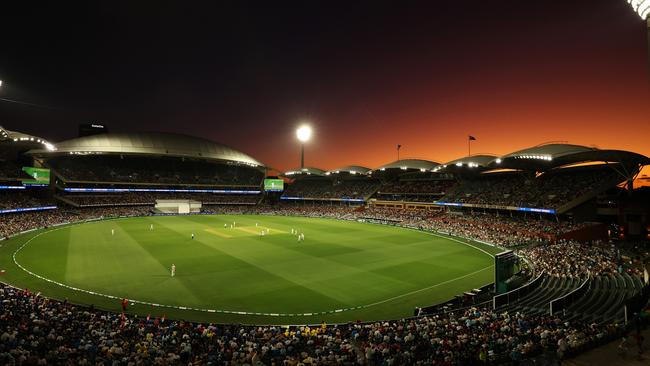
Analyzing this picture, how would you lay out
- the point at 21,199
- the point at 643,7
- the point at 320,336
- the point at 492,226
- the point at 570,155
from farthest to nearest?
the point at 21,199 → the point at 492,226 → the point at 570,155 → the point at 320,336 → the point at 643,7

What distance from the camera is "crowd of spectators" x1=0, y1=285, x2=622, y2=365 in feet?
35.4

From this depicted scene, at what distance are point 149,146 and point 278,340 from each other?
256 ft

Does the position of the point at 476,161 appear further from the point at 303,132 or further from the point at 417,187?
the point at 303,132

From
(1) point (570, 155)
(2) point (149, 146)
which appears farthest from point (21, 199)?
(1) point (570, 155)

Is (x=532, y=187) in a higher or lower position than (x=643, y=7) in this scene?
lower

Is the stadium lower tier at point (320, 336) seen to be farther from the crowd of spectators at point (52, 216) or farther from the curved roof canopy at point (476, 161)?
the curved roof canopy at point (476, 161)

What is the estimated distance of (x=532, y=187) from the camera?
2044 inches

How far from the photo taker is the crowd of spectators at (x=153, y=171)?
7625 centimetres

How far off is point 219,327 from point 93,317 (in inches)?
225

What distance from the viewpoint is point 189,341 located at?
42.5 ft

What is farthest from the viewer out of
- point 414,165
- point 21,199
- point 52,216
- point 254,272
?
point 414,165

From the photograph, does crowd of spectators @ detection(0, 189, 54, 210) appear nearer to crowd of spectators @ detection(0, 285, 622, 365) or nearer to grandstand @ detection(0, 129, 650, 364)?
grandstand @ detection(0, 129, 650, 364)

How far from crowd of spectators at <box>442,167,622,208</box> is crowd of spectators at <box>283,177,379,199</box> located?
2549 centimetres

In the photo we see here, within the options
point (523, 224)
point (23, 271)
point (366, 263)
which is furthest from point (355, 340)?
point (523, 224)
